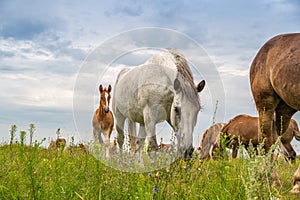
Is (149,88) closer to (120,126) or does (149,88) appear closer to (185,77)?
(185,77)

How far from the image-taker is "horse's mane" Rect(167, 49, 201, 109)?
612 centimetres

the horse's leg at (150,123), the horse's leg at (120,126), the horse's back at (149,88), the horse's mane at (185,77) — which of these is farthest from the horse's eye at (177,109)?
the horse's leg at (120,126)

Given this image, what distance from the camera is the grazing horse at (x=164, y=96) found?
596 centimetres

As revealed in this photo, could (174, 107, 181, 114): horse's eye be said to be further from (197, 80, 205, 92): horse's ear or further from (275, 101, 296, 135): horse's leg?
(275, 101, 296, 135): horse's leg

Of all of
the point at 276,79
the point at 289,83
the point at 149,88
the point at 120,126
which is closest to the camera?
the point at 289,83

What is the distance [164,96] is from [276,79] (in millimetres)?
2332

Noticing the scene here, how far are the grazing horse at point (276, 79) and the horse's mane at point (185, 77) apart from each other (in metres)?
1.00

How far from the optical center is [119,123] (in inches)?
361

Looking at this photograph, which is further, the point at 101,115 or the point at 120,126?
the point at 101,115

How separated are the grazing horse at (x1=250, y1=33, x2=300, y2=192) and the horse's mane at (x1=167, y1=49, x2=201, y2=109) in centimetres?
100

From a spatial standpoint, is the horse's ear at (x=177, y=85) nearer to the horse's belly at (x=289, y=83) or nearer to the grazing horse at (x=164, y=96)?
the grazing horse at (x=164, y=96)

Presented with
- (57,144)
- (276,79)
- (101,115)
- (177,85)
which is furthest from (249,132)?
(276,79)

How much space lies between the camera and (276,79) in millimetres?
4777

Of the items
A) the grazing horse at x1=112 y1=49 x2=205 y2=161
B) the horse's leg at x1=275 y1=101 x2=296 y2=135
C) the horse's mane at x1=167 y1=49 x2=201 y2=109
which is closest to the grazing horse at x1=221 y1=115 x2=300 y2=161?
the grazing horse at x1=112 y1=49 x2=205 y2=161
